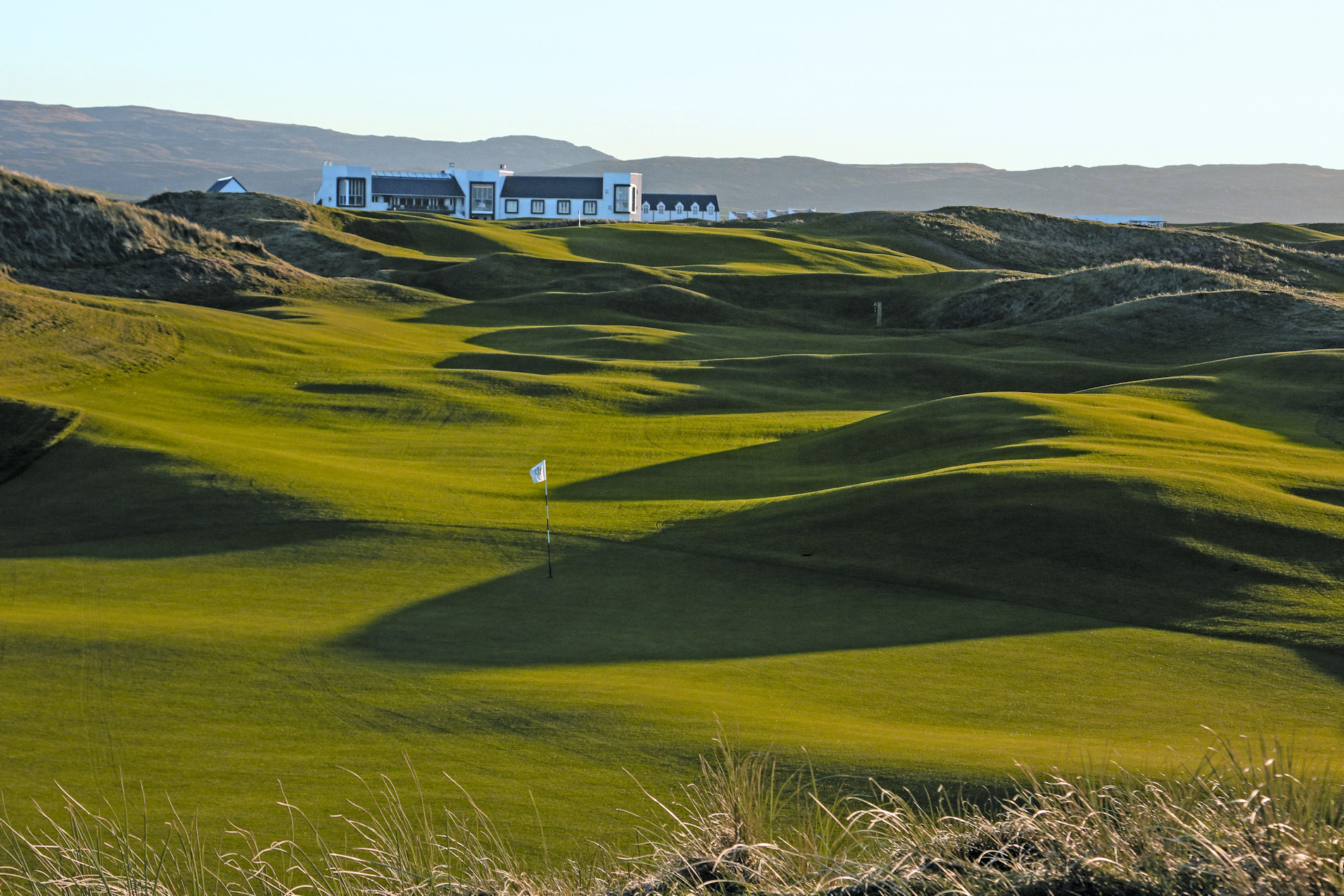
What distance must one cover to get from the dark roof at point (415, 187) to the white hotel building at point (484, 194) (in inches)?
3.1

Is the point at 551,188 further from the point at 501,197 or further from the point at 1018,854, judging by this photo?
the point at 1018,854

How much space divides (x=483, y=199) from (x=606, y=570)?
127 meters

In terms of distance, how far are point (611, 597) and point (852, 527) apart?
15.7 feet

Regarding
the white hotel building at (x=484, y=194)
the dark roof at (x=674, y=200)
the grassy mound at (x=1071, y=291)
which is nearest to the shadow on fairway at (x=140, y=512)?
the grassy mound at (x=1071, y=291)

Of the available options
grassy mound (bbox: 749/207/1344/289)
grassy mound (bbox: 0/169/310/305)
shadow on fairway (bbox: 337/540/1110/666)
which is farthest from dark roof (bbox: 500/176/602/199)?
shadow on fairway (bbox: 337/540/1110/666)

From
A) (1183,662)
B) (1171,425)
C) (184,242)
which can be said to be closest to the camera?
(1183,662)

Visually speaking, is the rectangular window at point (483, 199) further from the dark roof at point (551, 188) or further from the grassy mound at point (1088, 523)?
the grassy mound at point (1088, 523)

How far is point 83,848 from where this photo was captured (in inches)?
208

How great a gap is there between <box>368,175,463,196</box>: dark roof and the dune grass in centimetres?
9853

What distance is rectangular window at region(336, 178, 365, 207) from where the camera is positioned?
132 meters

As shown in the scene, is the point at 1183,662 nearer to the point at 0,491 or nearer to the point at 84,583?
the point at 84,583

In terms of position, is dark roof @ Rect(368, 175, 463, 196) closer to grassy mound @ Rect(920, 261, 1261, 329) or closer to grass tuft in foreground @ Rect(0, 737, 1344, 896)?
grassy mound @ Rect(920, 261, 1261, 329)

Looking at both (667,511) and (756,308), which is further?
(756,308)

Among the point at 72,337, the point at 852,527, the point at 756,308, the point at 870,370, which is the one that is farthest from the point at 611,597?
the point at 756,308
